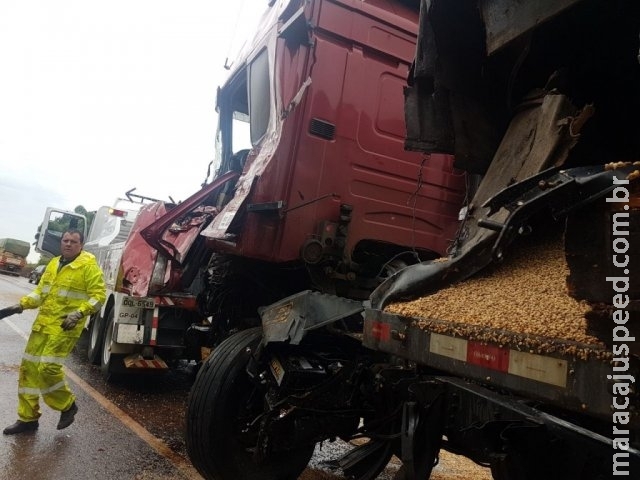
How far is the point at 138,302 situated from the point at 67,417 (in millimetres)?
1419

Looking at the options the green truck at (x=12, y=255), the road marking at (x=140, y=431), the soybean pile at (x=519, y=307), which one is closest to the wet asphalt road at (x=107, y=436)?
the road marking at (x=140, y=431)

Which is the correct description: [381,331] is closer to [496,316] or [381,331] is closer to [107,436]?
[496,316]

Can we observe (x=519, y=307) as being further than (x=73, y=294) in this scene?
No

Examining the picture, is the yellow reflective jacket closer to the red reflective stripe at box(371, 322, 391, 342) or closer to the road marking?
the road marking

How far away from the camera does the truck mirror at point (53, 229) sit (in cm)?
1083

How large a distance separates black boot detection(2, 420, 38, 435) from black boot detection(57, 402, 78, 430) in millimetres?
183

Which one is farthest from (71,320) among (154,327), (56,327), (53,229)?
(53,229)

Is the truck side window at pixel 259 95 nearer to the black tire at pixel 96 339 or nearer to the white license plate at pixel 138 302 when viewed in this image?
the white license plate at pixel 138 302

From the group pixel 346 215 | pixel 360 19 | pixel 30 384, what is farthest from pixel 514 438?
pixel 30 384

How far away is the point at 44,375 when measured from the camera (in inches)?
158

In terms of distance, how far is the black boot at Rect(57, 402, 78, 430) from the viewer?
393 centimetres

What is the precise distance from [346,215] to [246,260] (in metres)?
0.98

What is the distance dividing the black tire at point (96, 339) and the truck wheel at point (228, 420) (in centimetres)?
373

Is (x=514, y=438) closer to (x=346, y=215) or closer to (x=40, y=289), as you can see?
(x=346, y=215)
